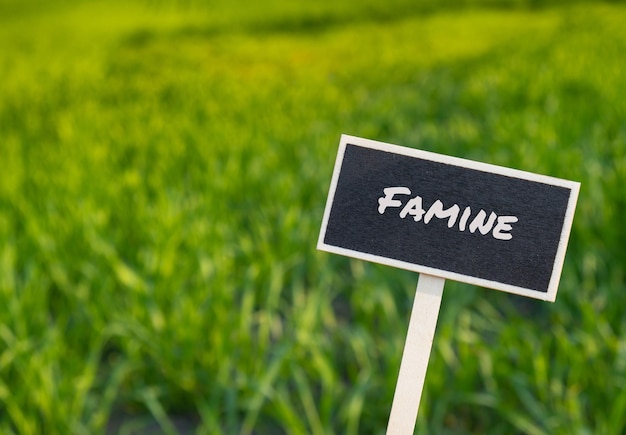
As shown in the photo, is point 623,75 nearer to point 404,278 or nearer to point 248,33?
point 404,278

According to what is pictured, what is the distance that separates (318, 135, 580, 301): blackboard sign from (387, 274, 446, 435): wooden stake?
42mm

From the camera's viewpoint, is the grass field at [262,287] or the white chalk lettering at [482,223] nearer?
the white chalk lettering at [482,223]

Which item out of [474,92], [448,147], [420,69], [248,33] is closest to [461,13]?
[248,33]

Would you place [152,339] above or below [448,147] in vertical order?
below

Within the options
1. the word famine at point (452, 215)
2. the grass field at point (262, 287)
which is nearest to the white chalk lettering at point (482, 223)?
the word famine at point (452, 215)

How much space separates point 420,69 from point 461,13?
22.2 feet

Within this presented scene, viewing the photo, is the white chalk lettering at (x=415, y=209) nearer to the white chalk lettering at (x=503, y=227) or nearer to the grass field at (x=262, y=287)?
the white chalk lettering at (x=503, y=227)

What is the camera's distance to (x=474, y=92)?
4.21 m

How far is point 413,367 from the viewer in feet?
2.62

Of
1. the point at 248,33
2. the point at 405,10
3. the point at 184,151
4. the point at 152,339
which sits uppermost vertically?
the point at 405,10

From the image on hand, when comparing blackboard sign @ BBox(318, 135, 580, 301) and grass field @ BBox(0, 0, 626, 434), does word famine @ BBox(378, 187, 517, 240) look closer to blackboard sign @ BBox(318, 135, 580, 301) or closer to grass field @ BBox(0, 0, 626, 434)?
blackboard sign @ BBox(318, 135, 580, 301)

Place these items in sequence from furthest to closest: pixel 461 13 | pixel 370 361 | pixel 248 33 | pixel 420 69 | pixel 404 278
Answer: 1. pixel 461 13
2. pixel 248 33
3. pixel 420 69
4. pixel 404 278
5. pixel 370 361

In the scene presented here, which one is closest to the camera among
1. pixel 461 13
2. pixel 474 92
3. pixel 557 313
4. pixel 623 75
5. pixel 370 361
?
pixel 370 361

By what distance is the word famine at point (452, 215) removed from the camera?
795 mm
